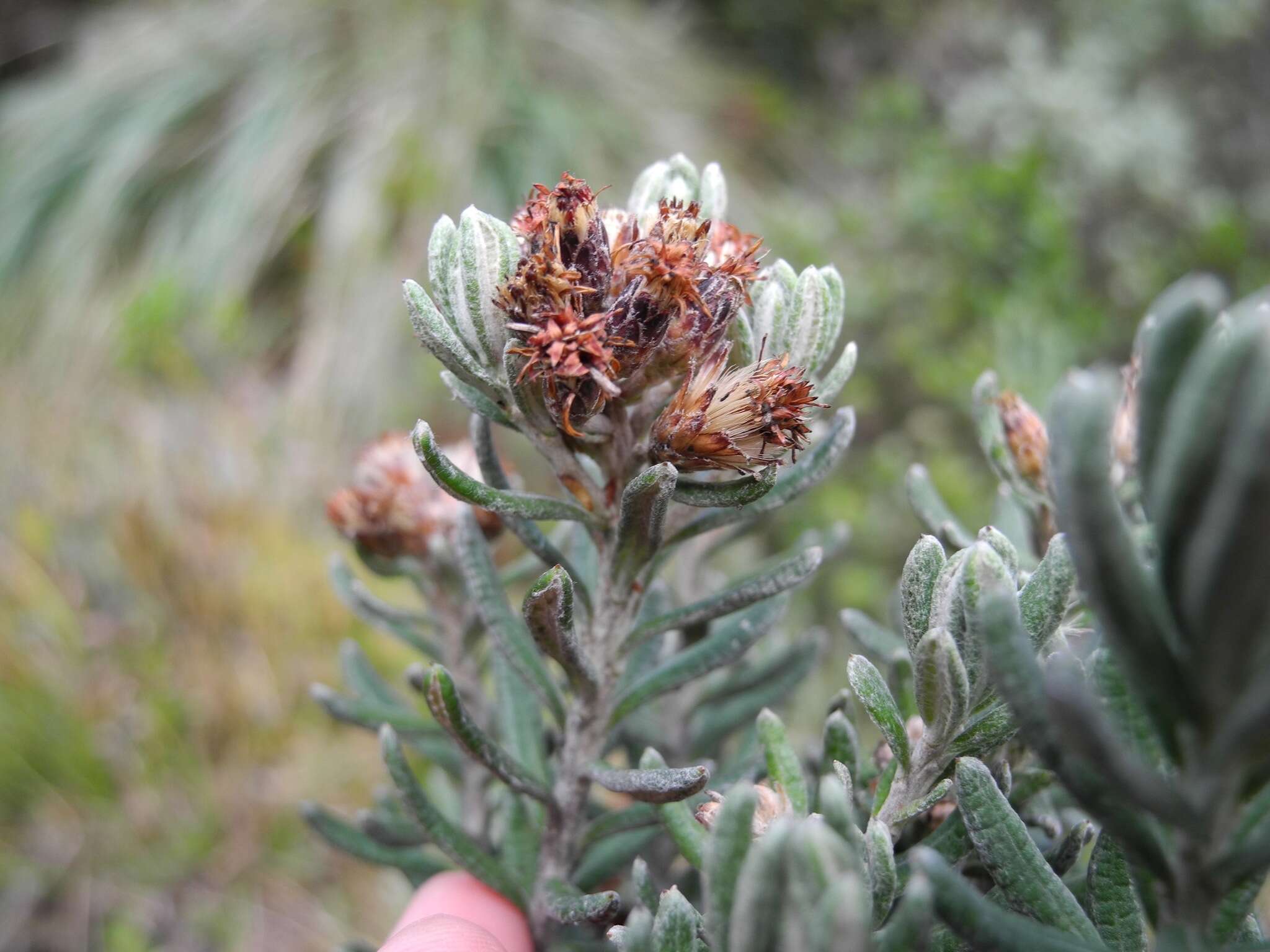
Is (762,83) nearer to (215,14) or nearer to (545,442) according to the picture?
(215,14)

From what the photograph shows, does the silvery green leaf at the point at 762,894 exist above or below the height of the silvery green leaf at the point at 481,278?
below

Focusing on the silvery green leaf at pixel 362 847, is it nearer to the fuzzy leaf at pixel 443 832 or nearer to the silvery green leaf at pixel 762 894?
the fuzzy leaf at pixel 443 832

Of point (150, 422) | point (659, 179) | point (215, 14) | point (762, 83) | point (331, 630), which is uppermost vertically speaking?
point (215, 14)

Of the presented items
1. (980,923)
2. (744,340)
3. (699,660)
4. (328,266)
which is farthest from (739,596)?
(328,266)

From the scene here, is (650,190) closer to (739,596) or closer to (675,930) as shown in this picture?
(739,596)

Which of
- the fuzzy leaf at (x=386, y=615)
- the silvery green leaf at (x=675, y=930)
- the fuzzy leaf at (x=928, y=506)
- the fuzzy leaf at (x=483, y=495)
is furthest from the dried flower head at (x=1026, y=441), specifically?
the fuzzy leaf at (x=386, y=615)

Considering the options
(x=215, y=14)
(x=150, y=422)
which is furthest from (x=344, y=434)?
(x=215, y=14)
